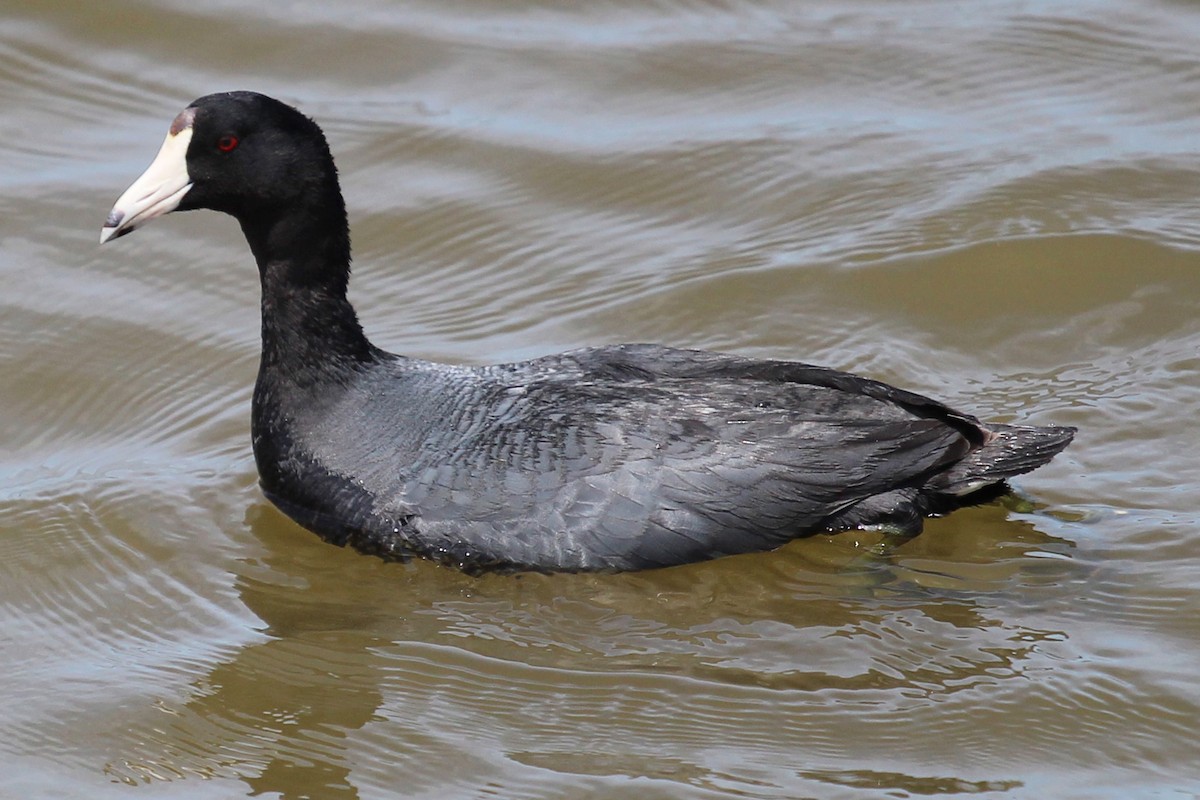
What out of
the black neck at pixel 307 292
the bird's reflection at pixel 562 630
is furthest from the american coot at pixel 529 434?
the bird's reflection at pixel 562 630

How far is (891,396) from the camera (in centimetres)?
568

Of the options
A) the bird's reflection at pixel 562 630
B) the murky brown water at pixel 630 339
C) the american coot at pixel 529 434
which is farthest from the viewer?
the american coot at pixel 529 434

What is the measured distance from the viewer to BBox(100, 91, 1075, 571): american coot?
5426mm

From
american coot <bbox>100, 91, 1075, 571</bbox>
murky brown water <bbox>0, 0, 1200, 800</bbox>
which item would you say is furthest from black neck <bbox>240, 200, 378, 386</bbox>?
murky brown water <bbox>0, 0, 1200, 800</bbox>

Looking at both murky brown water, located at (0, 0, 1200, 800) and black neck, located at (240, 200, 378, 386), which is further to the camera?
black neck, located at (240, 200, 378, 386)

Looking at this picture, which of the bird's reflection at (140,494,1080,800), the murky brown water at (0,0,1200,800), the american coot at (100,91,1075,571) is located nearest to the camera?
the murky brown water at (0,0,1200,800)

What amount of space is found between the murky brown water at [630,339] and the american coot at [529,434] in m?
0.21

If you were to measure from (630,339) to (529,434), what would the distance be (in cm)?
165

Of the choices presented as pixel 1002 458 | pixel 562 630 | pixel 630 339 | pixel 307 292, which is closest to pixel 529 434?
pixel 562 630

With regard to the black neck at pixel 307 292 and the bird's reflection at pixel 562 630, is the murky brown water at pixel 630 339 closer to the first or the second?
the bird's reflection at pixel 562 630

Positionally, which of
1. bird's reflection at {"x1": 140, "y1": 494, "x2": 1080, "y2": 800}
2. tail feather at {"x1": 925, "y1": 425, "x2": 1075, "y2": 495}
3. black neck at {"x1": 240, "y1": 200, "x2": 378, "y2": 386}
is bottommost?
bird's reflection at {"x1": 140, "y1": 494, "x2": 1080, "y2": 800}

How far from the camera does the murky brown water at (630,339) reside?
487 centimetres

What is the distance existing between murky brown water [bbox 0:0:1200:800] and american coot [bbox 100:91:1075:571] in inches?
8.5

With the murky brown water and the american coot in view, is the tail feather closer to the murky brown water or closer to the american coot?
the american coot
